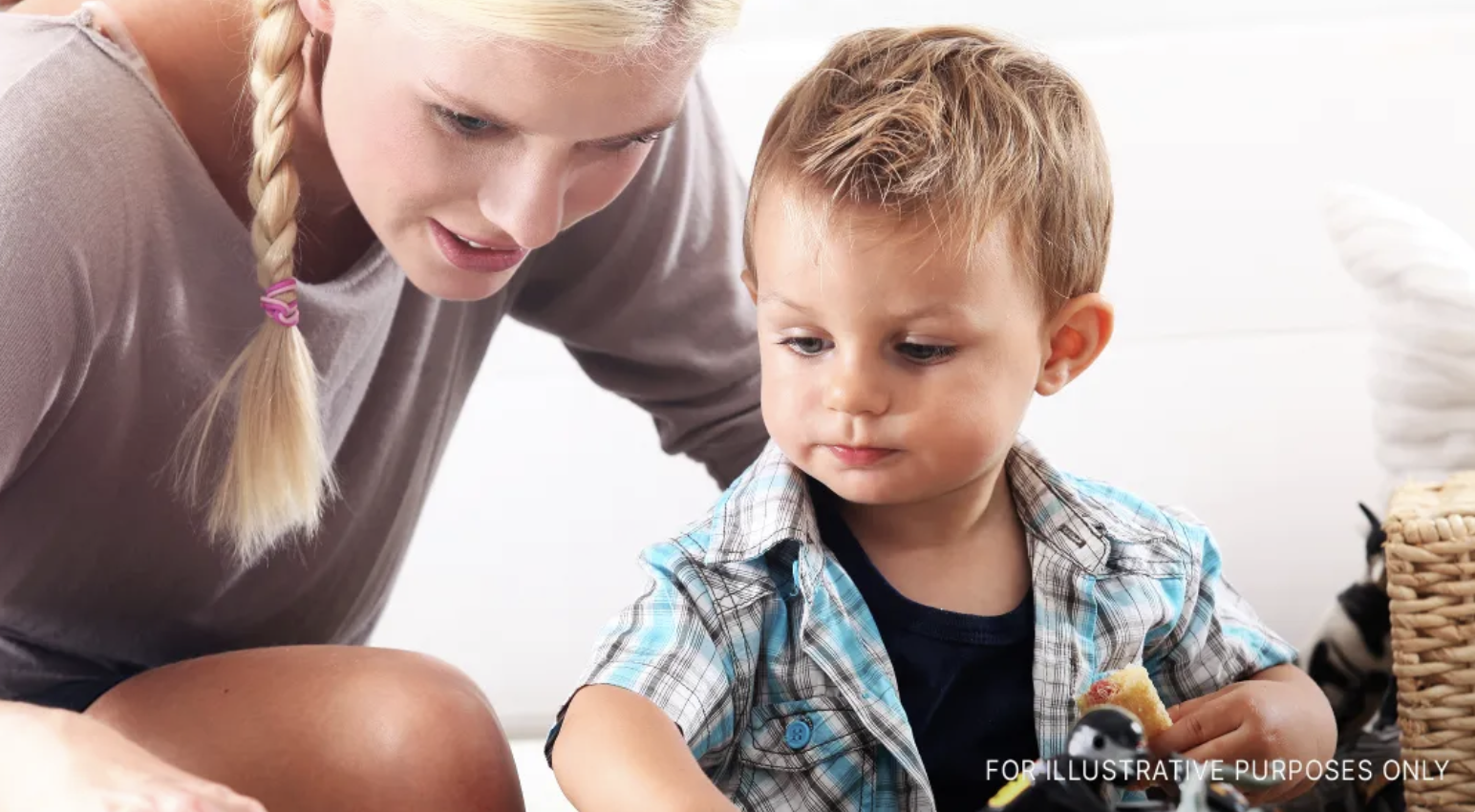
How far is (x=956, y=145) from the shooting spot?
832 millimetres

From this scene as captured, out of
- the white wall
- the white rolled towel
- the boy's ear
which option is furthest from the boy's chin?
the white wall

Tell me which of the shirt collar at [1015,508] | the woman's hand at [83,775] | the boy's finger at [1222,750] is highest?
the shirt collar at [1015,508]

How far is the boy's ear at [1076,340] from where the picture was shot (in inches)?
35.2

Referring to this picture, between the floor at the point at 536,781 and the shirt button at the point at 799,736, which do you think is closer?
the shirt button at the point at 799,736

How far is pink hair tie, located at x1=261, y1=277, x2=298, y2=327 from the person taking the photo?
938 mm

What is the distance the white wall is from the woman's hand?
0.81m

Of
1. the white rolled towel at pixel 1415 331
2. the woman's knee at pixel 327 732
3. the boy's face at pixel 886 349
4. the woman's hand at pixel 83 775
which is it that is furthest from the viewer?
the white rolled towel at pixel 1415 331

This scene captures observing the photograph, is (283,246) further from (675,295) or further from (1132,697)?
(1132,697)

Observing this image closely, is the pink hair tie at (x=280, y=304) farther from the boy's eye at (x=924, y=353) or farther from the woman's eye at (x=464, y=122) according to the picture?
the boy's eye at (x=924, y=353)

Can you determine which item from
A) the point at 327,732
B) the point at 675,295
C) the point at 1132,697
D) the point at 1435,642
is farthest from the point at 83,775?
the point at 1435,642

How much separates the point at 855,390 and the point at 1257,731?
31 centimetres

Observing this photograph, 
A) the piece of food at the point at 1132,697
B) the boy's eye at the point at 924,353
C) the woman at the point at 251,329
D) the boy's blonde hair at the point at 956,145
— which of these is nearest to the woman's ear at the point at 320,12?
the woman at the point at 251,329

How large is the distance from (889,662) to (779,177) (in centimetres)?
27

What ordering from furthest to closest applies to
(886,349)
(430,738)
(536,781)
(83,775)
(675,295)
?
1. (536,781)
2. (675,295)
3. (430,738)
4. (886,349)
5. (83,775)
